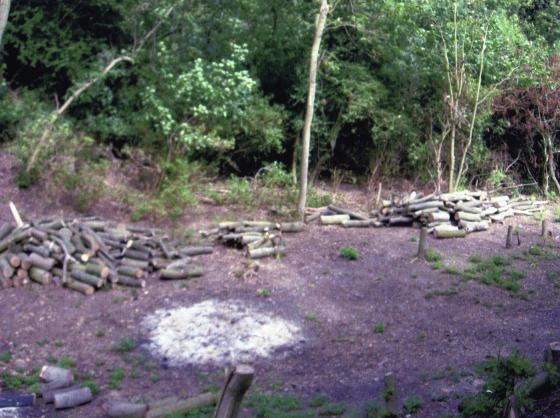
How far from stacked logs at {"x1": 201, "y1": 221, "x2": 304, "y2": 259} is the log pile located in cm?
125

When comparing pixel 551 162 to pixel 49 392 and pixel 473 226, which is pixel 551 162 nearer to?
pixel 473 226

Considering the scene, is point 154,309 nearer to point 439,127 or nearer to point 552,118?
point 439,127

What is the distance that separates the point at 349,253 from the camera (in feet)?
42.0

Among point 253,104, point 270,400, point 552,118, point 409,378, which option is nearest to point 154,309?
point 270,400

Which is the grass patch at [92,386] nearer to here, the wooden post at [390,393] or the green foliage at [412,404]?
the green foliage at [412,404]

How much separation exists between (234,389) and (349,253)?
8.77 meters

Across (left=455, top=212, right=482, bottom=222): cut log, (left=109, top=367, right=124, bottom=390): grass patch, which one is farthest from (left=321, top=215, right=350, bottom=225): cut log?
(left=109, top=367, right=124, bottom=390): grass patch

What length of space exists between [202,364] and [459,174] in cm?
975

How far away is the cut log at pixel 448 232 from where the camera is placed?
13.8 meters

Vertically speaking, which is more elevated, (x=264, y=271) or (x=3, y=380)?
(x=264, y=271)

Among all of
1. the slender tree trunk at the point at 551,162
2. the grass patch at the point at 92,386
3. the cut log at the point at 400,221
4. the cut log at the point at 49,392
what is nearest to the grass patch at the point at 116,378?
the grass patch at the point at 92,386

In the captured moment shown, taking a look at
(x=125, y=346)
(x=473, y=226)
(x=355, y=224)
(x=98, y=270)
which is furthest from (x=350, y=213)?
(x=125, y=346)

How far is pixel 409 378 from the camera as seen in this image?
797 centimetres

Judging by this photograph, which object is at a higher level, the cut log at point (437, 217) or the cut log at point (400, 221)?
the cut log at point (437, 217)
